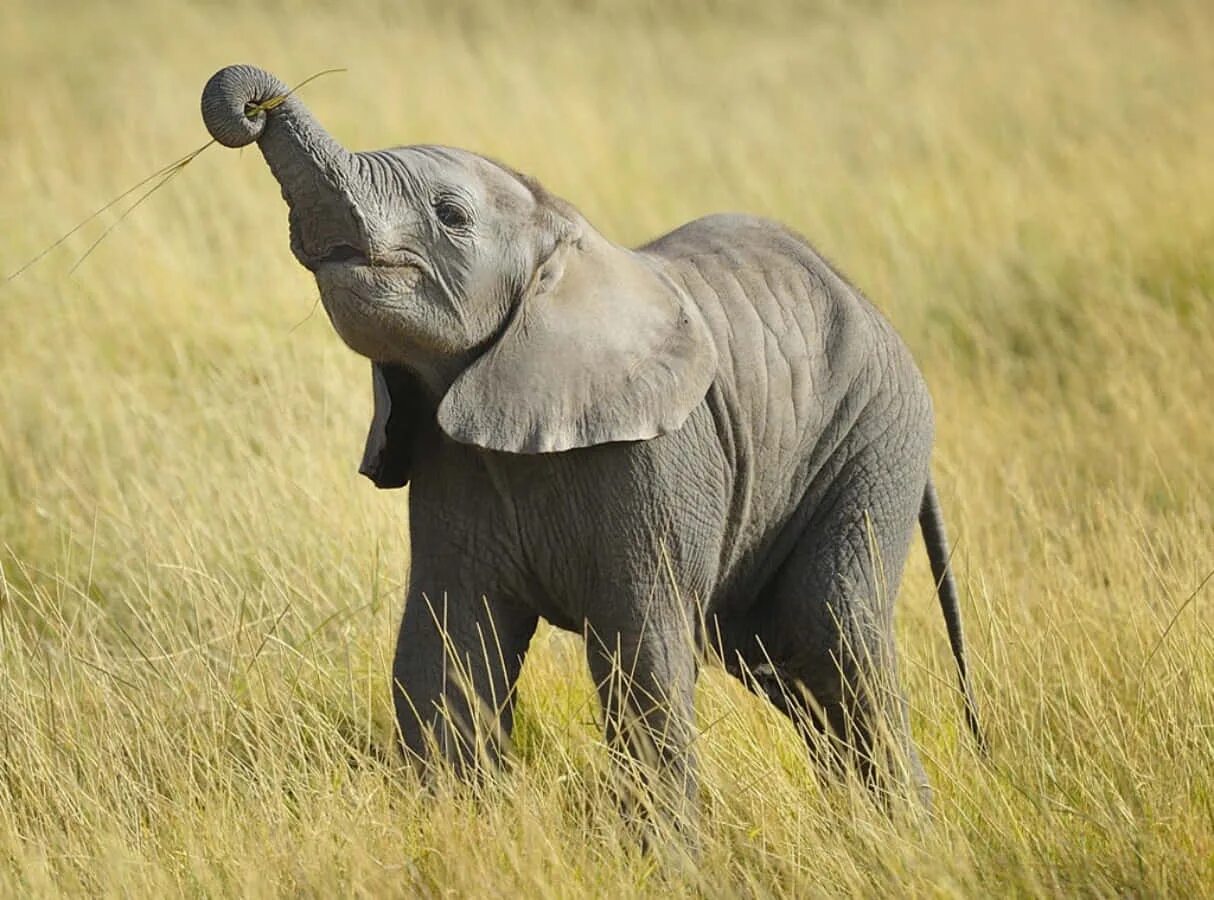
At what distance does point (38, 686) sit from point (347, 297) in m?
1.84

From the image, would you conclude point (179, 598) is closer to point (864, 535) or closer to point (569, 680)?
point (569, 680)

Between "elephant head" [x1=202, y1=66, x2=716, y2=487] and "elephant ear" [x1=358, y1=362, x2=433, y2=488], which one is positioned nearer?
"elephant head" [x1=202, y1=66, x2=716, y2=487]

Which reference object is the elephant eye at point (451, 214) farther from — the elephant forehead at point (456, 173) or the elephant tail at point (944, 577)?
the elephant tail at point (944, 577)

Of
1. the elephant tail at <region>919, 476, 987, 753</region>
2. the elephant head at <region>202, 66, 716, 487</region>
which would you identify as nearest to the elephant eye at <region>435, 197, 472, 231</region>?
the elephant head at <region>202, 66, 716, 487</region>

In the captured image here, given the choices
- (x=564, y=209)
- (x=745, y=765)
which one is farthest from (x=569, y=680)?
(x=564, y=209)

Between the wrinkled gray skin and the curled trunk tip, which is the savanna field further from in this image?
the curled trunk tip

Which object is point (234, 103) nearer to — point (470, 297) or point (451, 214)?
point (451, 214)

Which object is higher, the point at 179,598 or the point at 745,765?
the point at 179,598

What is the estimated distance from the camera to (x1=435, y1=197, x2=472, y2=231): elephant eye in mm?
3660

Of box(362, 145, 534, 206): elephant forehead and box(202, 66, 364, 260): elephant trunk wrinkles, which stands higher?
box(202, 66, 364, 260): elephant trunk wrinkles

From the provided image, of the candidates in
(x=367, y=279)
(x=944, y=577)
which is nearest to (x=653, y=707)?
(x=367, y=279)

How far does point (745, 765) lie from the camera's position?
14.4 ft

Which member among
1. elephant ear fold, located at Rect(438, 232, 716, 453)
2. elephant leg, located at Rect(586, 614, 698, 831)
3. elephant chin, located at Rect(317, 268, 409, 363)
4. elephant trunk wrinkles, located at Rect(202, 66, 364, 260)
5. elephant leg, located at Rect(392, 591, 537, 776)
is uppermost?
elephant trunk wrinkles, located at Rect(202, 66, 364, 260)

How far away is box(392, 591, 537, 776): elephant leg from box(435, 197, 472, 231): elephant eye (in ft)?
2.44
